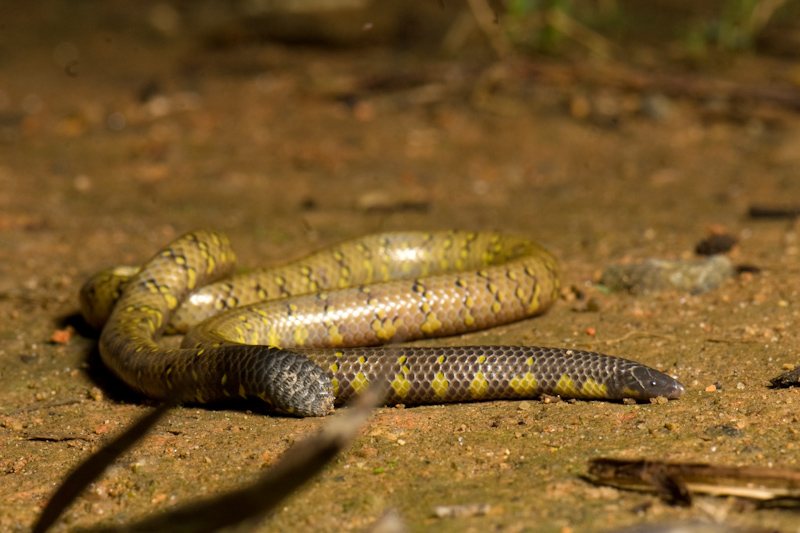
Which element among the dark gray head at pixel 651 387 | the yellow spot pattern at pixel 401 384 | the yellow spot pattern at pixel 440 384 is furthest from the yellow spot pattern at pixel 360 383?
the dark gray head at pixel 651 387

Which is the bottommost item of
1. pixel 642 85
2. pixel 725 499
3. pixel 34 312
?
pixel 34 312

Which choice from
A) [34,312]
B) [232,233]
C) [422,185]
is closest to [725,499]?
[34,312]

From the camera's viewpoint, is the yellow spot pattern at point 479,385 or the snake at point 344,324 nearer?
the snake at point 344,324

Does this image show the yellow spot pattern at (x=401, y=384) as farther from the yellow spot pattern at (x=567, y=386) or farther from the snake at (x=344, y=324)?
the yellow spot pattern at (x=567, y=386)

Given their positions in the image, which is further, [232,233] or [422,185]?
[422,185]

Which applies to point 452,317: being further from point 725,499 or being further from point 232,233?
point 232,233

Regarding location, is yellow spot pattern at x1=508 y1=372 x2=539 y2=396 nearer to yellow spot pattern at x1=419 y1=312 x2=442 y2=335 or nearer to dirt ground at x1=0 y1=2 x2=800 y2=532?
dirt ground at x1=0 y1=2 x2=800 y2=532

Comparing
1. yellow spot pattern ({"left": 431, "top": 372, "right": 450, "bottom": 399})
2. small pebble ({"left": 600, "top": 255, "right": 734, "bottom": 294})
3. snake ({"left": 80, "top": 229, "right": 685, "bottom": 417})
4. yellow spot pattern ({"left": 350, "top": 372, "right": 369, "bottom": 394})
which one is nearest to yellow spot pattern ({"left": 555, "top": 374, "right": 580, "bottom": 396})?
snake ({"left": 80, "top": 229, "right": 685, "bottom": 417})

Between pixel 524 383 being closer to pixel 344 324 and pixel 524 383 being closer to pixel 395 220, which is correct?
pixel 344 324
